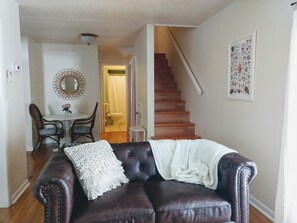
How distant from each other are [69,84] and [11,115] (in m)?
3.18

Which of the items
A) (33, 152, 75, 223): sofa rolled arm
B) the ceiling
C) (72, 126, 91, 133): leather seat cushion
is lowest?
(72, 126, 91, 133): leather seat cushion

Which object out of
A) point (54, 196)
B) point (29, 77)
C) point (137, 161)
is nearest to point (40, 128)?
point (29, 77)

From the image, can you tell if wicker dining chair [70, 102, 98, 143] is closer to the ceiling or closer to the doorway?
the ceiling

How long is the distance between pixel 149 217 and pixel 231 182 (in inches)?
26.4

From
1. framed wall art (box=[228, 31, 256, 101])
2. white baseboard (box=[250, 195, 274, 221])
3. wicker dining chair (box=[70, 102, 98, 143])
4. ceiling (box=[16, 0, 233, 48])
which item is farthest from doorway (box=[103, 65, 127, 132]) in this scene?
white baseboard (box=[250, 195, 274, 221])

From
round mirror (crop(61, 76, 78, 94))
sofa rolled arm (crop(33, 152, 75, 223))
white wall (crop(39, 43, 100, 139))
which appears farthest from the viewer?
round mirror (crop(61, 76, 78, 94))

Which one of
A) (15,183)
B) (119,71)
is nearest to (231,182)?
(15,183)

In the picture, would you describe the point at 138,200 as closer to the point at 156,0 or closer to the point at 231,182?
the point at 231,182

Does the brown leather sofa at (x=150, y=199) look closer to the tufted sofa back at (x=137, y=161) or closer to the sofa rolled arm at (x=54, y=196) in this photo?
the sofa rolled arm at (x=54, y=196)

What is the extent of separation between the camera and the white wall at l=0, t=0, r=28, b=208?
8.07 ft

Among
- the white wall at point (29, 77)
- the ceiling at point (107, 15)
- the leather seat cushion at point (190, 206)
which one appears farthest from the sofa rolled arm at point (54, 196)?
→ the white wall at point (29, 77)

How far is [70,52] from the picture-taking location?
5660mm

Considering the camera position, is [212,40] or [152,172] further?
[212,40]

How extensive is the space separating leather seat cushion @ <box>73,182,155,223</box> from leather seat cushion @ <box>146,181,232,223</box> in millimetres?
87
